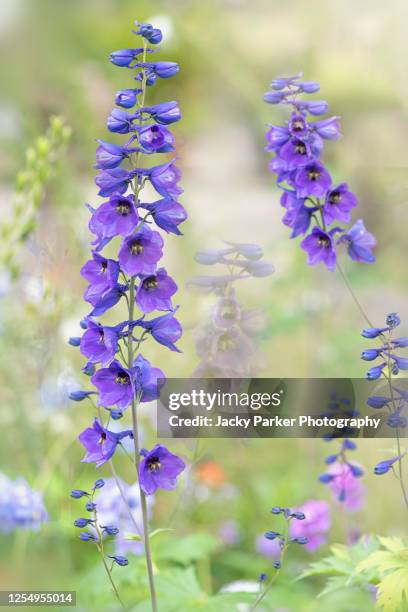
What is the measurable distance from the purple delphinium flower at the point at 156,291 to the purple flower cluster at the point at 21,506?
0.83 m

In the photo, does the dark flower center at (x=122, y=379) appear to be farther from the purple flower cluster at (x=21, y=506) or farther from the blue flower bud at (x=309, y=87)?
the purple flower cluster at (x=21, y=506)

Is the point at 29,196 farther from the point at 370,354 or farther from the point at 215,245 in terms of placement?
the point at 215,245

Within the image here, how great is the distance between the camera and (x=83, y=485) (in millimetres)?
1756

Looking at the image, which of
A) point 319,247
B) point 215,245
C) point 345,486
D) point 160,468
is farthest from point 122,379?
point 215,245

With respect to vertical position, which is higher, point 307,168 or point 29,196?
point 29,196

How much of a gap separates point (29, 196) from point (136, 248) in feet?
1.97

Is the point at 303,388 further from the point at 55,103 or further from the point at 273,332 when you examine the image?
the point at 55,103

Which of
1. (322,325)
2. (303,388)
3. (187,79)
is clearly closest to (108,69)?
(322,325)

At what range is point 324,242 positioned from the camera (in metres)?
1.06

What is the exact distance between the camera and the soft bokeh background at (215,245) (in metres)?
1.76

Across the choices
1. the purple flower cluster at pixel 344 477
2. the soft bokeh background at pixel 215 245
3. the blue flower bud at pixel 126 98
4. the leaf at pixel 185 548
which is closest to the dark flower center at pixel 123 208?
the blue flower bud at pixel 126 98

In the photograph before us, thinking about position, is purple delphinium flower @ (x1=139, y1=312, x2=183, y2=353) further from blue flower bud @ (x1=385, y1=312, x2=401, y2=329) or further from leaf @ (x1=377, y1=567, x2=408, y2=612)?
leaf @ (x1=377, y1=567, x2=408, y2=612)

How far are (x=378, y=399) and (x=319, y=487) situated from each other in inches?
39.0

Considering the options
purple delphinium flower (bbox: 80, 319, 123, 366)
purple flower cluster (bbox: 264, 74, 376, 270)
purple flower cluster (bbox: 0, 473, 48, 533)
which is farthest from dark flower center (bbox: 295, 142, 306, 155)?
purple flower cluster (bbox: 0, 473, 48, 533)
